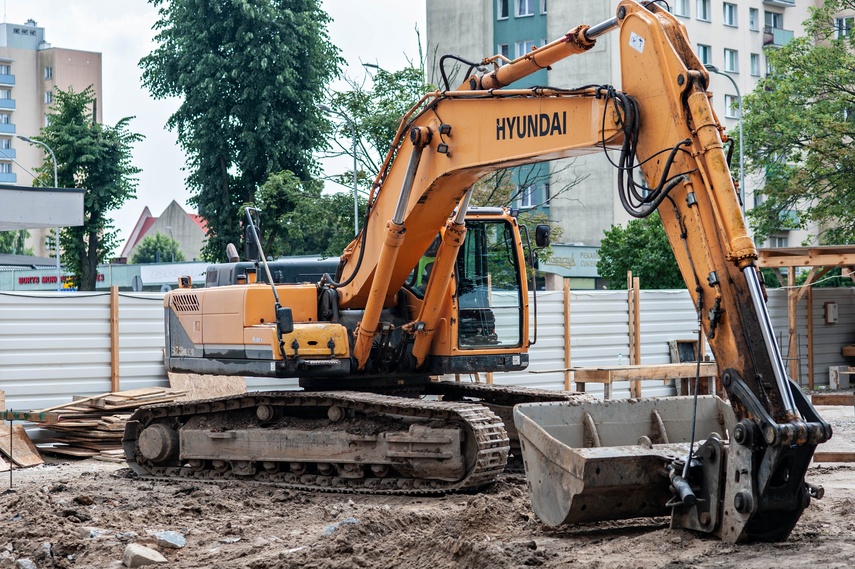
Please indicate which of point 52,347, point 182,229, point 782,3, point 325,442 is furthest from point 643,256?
point 182,229

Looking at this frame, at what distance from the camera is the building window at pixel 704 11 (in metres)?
48.5

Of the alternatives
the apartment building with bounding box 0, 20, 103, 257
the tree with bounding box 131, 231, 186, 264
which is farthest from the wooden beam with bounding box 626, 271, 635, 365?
the apartment building with bounding box 0, 20, 103, 257

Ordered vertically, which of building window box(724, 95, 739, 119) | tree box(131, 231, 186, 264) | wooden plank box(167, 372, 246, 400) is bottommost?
wooden plank box(167, 372, 246, 400)

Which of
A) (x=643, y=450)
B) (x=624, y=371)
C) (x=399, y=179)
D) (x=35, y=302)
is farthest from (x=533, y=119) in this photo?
(x=35, y=302)

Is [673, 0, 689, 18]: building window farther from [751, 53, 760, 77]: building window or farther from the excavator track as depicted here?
the excavator track

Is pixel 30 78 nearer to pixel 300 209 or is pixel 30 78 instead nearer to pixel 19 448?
pixel 300 209

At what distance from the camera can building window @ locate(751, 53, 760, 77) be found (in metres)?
51.7

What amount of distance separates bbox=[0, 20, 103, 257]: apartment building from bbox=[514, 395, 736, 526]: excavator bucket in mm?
90960

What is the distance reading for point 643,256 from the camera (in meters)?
33.2

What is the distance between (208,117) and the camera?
35875mm

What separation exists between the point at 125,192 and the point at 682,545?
1467 inches

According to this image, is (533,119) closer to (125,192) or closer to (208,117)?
(208,117)

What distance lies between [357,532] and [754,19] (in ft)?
162

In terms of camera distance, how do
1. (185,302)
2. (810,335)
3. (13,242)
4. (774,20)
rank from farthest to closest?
(13,242) → (774,20) → (810,335) → (185,302)
